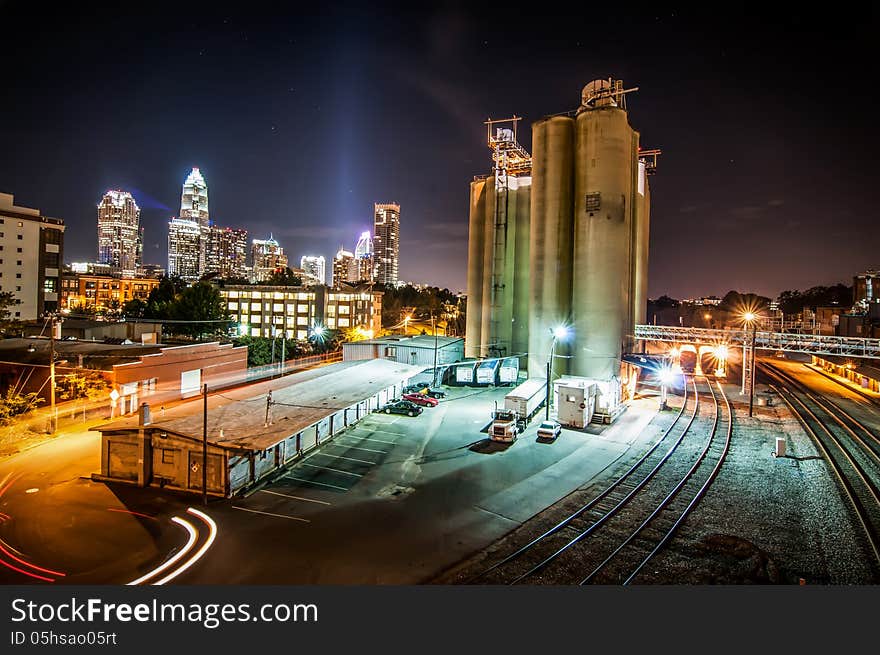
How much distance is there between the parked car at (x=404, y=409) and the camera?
3079 centimetres

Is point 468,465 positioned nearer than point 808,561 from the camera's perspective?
No

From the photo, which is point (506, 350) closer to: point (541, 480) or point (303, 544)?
point (541, 480)

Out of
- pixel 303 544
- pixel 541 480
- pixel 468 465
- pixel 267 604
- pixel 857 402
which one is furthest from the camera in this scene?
pixel 857 402

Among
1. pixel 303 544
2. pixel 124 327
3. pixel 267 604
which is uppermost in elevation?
pixel 124 327

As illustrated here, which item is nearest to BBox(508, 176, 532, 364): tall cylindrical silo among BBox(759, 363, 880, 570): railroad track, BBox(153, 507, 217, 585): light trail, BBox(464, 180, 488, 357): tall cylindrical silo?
BBox(464, 180, 488, 357): tall cylindrical silo

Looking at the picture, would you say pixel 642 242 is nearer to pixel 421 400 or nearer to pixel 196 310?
pixel 421 400

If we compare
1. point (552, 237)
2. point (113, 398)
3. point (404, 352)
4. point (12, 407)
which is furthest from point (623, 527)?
point (404, 352)

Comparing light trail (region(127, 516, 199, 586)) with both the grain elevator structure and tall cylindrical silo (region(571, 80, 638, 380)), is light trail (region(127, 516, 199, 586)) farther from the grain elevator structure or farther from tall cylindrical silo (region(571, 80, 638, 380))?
tall cylindrical silo (region(571, 80, 638, 380))

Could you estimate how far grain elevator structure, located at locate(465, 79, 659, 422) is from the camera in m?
38.7

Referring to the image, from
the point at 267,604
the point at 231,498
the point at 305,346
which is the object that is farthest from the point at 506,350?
the point at 267,604

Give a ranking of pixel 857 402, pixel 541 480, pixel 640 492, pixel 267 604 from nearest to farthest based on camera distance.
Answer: pixel 267 604 < pixel 640 492 < pixel 541 480 < pixel 857 402

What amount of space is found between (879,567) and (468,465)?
554 inches

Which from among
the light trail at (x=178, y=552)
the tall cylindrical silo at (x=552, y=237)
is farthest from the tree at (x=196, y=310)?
the light trail at (x=178, y=552)

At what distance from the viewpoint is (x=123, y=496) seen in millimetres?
17375
